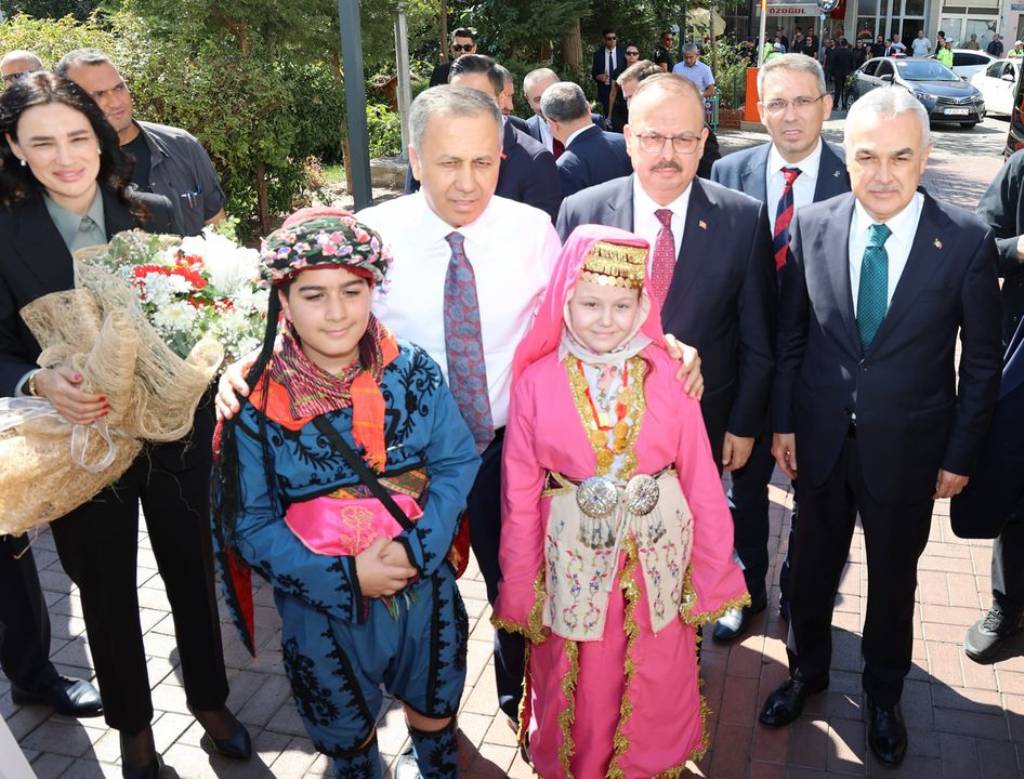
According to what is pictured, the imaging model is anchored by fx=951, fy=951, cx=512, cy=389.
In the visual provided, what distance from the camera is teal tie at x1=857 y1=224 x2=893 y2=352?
3.19 m

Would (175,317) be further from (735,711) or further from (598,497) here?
(735,711)

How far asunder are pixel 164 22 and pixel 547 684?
11033 mm

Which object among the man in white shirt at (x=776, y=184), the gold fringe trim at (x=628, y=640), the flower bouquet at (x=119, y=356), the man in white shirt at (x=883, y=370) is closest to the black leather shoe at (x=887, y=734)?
the man in white shirt at (x=883, y=370)

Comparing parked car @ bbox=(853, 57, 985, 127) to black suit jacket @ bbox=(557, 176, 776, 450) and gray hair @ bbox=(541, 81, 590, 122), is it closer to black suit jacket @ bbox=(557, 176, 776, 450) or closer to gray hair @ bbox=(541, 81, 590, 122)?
gray hair @ bbox=(541, 81, 590, 122)

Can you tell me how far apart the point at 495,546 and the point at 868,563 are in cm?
137

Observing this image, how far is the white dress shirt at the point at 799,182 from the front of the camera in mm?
4445

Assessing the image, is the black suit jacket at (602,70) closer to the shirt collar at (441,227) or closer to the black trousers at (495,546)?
the shirt collar at (441,227)

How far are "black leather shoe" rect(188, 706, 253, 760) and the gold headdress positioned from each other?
7.34 feet

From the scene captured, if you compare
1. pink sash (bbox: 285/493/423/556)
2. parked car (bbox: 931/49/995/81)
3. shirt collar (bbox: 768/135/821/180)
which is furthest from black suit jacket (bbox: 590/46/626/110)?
pink sash (bbox: 285/493/423/556)

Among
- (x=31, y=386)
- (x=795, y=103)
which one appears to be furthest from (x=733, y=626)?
(x=31, y=386)

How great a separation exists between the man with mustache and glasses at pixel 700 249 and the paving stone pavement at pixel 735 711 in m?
1.10

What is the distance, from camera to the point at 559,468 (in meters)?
3.05

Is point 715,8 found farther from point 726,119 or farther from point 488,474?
point 488,474

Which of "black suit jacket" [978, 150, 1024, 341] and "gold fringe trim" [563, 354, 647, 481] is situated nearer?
"gold fringe trim" [563, 354, 647, 481]
